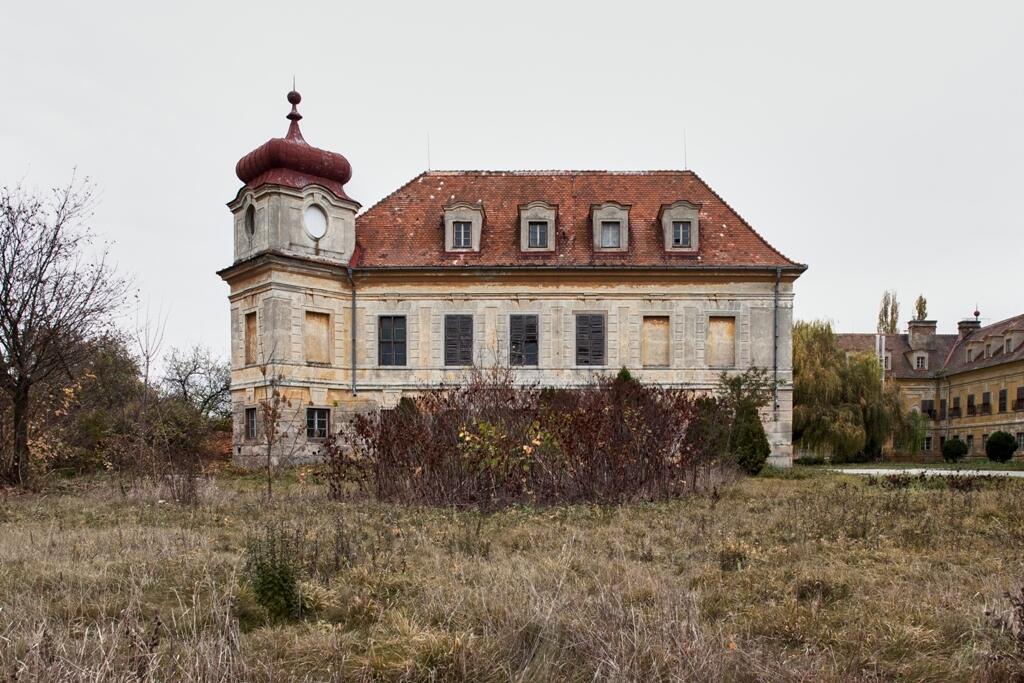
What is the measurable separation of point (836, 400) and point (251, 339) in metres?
26.2

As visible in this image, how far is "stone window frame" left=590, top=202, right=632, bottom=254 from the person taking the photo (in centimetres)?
2689

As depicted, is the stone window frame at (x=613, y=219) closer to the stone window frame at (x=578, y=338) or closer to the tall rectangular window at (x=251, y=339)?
the stone window frame at (x=578, y=338)

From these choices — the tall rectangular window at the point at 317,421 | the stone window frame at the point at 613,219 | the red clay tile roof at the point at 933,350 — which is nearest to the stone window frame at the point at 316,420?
the tall rectangular window at the point at 317,421

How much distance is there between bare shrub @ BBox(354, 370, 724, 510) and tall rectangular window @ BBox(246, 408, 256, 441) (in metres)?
13.2

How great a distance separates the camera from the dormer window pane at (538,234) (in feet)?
89.0

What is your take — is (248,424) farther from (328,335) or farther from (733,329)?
(733,329)

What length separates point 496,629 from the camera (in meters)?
5.05

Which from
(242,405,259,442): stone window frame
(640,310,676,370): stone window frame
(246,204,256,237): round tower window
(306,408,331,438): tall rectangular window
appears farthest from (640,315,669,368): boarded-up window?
(246,204,256,237): round tower window

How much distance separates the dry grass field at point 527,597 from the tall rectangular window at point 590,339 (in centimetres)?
1641

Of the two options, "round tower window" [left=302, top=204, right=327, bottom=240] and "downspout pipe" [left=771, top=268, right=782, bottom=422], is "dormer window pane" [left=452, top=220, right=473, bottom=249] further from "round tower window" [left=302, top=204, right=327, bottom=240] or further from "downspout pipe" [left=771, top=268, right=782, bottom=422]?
"downspout pipe" [left=771, top=268, right=782, bottom=422]

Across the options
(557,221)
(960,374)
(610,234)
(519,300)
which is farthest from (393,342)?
(960,374)

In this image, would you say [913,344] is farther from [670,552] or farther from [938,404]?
[670,552]

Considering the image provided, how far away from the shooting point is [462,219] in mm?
27031

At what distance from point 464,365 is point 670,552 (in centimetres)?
1920
